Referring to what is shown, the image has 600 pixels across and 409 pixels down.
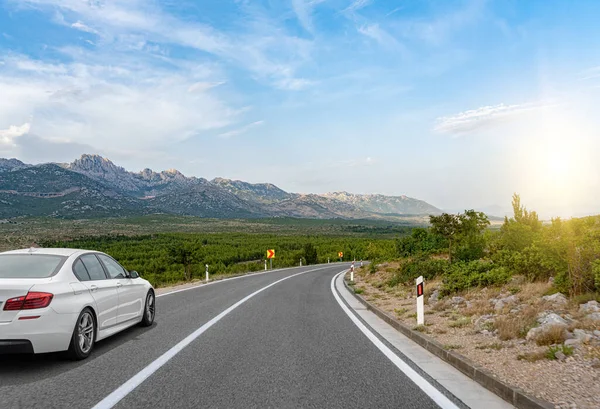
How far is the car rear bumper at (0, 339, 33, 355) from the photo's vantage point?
5.52 metres

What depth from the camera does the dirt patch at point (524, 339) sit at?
191 inches

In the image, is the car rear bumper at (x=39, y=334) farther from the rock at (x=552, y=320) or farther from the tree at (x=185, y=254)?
the tree at (x=185, y=254)

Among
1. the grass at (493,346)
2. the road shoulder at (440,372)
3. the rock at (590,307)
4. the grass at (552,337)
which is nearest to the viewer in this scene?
the road shoulder at (440,372)

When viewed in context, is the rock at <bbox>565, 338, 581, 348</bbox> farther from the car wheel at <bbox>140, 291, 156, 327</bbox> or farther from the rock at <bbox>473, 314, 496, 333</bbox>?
the car wheel at <bbox>140, 291, 156, 327</bbox>

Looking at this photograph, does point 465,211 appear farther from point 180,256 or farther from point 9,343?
point 180,256

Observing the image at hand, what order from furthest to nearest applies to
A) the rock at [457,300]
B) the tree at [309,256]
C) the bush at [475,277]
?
the tree at [309,256], the bush at [475,277], the rock at [457,300]

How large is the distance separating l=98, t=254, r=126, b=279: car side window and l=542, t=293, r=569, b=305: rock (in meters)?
8.26

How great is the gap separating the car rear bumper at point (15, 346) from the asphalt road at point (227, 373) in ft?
0.96

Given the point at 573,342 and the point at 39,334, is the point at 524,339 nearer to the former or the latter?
the point at 573,342

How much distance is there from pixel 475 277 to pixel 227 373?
914 centimetres

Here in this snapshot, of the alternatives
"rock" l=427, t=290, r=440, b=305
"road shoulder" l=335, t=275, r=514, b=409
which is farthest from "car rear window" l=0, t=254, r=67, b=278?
"rock" l=427, t=290, r=440, b=305

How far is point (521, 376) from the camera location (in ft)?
17.2

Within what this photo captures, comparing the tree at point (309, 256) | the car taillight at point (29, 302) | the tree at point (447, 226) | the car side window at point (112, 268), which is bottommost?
the tree at point (309, 256)

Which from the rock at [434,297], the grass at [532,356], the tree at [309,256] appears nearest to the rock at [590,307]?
the grass at [532,356]
